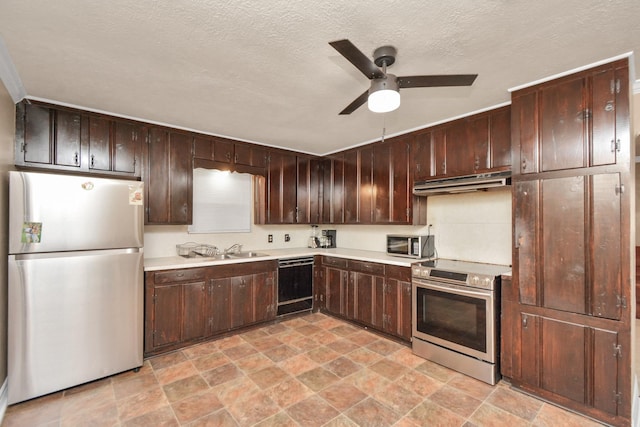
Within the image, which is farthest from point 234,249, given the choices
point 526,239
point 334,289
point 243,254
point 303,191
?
point 526,239

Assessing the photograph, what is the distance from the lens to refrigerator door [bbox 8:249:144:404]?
7.43 feet

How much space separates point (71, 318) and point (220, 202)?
211cm

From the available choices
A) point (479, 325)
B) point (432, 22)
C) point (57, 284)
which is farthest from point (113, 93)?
point (479, 325)

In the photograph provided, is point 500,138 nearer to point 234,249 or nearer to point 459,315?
point 459,315

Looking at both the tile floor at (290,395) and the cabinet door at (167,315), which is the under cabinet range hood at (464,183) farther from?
the cabinet door at (167,315)

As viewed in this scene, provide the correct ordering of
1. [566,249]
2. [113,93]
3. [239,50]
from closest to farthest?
[239,50], [566,249], [113,93]

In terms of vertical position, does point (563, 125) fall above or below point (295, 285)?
above

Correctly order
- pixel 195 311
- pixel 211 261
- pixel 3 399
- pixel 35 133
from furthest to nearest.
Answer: pixel 211 261
pixel 195 311
pixel 35 133
pixel 3 399

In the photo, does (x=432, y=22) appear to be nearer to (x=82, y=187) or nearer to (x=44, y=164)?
(x=82, y=187)

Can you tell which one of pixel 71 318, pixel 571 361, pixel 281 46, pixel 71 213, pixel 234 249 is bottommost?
pixel 571 361

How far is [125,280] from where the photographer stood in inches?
107

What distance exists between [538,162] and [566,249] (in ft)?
2.31

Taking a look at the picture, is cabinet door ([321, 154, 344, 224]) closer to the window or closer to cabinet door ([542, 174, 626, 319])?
the window

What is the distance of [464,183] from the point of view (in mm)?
2951
